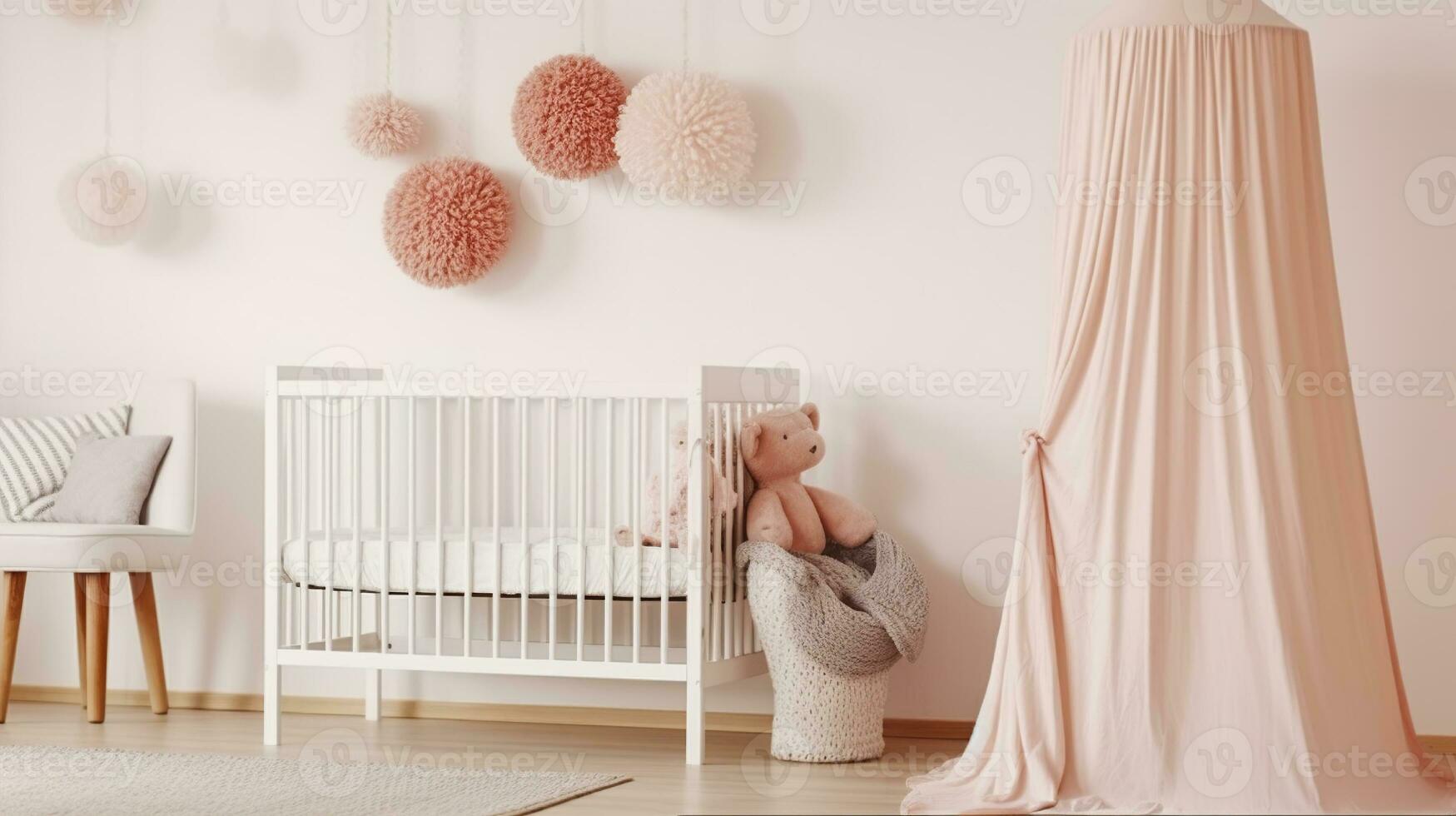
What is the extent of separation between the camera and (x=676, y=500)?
310cm

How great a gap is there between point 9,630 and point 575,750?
1.44 metres

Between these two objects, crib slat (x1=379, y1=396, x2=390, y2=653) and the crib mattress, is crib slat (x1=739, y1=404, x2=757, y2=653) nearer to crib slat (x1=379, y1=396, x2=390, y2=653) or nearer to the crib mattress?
the crib mattress

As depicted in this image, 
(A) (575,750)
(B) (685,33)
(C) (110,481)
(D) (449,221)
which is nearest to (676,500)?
(A) (575,750)

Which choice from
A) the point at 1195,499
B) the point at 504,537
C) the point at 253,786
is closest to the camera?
the point at 1195,499

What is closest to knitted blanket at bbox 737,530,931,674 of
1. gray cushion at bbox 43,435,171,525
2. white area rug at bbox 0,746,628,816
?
white area rug at bbox 0,746,628,816

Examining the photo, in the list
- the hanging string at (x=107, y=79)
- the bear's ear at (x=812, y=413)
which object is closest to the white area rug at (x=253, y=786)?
the bear's ear at (x=812, y=413)

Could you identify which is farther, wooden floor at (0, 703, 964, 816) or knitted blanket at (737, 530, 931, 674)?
knitted blanket at (737, 530, 931, 674)

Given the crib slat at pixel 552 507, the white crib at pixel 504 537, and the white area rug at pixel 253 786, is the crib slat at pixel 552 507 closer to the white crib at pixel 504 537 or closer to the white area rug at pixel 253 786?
the white crib at pixel 504 537

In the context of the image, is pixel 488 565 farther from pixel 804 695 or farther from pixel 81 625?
pixel 81 625

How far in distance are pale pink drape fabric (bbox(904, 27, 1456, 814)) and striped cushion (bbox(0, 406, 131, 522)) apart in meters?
2.26

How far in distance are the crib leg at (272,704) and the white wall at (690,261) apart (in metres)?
0.43

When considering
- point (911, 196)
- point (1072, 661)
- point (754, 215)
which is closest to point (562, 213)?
point (754, 215)

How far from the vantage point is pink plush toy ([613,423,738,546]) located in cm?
311

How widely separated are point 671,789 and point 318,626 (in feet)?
4.33
